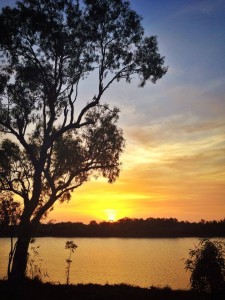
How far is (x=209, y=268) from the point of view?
70.8 feet

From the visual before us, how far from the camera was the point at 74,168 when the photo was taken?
2995cm

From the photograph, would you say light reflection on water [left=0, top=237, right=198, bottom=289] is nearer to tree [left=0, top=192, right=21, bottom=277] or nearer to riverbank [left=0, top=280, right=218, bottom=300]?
riverbank [left=0, top=280, right=218, bottom=300]

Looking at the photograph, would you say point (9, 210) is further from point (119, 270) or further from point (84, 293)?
point (119, 270)

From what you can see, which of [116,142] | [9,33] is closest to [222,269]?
[116,142]

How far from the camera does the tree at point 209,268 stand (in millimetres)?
21328

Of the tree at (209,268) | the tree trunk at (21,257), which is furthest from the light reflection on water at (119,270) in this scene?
the tree trunk at (21,257)

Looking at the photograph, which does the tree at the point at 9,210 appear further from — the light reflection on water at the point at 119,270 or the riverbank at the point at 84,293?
the light reflection on water at the point at 119,270

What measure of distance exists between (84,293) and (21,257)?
5.82 m

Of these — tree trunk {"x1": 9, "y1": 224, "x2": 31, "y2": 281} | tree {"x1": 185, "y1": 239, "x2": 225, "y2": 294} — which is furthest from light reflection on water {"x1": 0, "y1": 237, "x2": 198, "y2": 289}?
tree trunk {"x1": 9, "y1": 224, "x2": 31, "y2": 281}

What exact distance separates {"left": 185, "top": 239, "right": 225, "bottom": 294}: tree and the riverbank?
0.71 m

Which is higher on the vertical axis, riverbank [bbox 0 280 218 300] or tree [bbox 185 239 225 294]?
tree [bbox 185 239 225 294]

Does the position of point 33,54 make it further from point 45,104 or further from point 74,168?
point 74,168

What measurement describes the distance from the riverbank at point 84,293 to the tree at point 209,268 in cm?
71

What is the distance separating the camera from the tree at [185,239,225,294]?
2133cm
